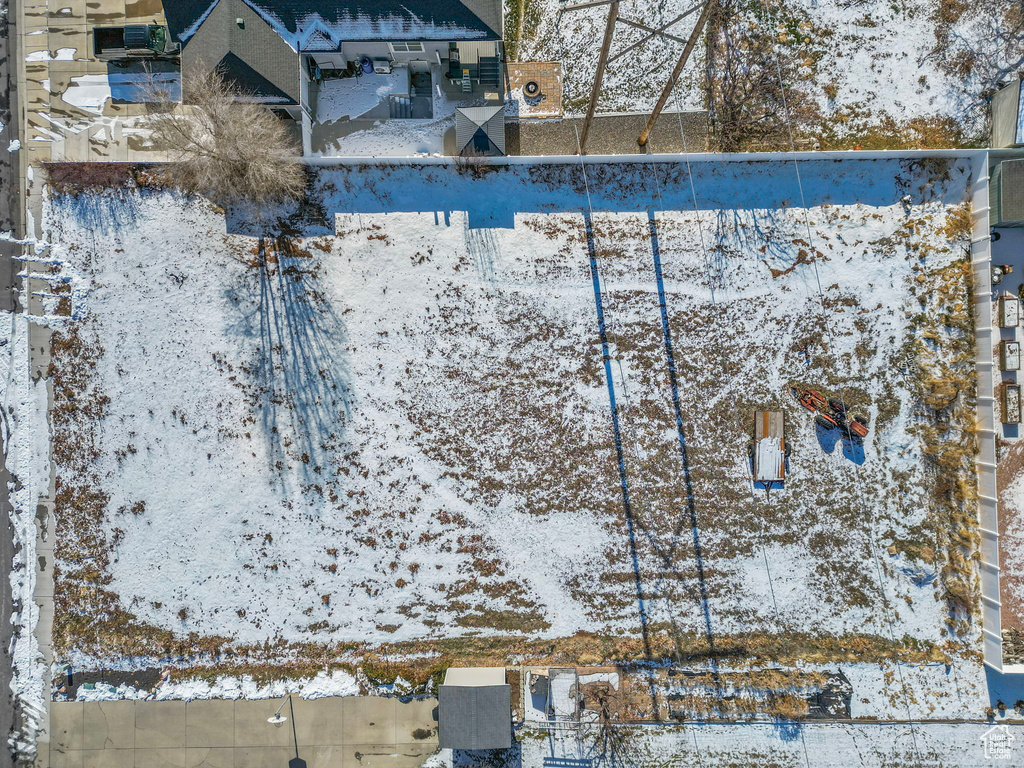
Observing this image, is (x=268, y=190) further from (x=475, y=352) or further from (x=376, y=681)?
(x=376, y=681)

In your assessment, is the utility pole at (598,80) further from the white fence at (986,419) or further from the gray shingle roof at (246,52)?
the white fence at (986,419)

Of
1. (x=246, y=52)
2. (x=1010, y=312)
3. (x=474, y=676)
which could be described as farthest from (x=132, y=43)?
(x=1010, y=312)

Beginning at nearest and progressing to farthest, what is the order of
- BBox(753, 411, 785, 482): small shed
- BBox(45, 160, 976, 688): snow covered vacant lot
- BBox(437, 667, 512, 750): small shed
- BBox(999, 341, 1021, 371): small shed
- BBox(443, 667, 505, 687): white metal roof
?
BBox(437, 667, 512, 750): small shed, BBox(443, 667, 505, 687): white metal roof, BBox(999, 341, 1021, 371): small shed, BBox(753, 411, 785, 482): small shed, BBox(45, 160, 976, 688): snow covered vacant lot

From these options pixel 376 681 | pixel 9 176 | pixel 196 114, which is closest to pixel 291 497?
pixel 376 681

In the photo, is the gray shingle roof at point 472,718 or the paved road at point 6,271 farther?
the paved road at point 6,271

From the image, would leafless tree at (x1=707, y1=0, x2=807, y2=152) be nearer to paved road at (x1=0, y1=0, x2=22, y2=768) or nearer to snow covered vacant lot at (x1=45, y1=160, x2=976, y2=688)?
snow covered vacant lot at (x1=45, y1=160, x2=976, y2=688)

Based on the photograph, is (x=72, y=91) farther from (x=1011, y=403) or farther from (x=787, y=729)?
(x=1011, y=403)

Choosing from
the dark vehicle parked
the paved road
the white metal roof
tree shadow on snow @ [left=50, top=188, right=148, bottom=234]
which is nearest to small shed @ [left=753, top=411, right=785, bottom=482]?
the white metal roof

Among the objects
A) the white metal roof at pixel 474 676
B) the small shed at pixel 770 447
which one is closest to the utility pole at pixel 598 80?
the small shed at pixel 770 447
